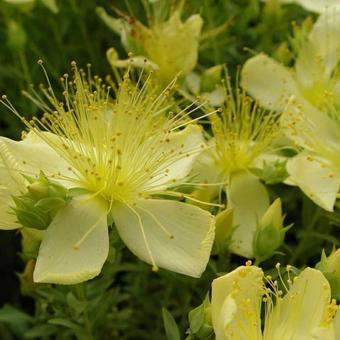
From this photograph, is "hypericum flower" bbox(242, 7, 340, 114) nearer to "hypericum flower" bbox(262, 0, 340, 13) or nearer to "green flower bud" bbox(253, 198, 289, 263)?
"hypericum flower" bbox(262, 0, 340, 13)

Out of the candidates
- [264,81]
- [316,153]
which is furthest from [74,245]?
[264,81]

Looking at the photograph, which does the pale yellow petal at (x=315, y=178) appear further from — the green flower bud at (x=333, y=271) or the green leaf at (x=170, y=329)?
the green leaf at (x=170, y=329)

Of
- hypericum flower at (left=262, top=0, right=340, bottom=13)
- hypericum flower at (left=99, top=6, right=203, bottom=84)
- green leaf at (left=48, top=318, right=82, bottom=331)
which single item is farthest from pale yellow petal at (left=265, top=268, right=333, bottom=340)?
hypericum flower at (left=262, top=0, right=340, bottom=13)

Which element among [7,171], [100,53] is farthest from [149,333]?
[100,53]

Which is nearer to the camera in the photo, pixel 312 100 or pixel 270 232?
pixel 270 232

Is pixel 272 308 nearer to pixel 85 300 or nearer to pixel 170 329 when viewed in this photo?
pixel 170 329

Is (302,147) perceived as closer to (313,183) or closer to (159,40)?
(313,183)
